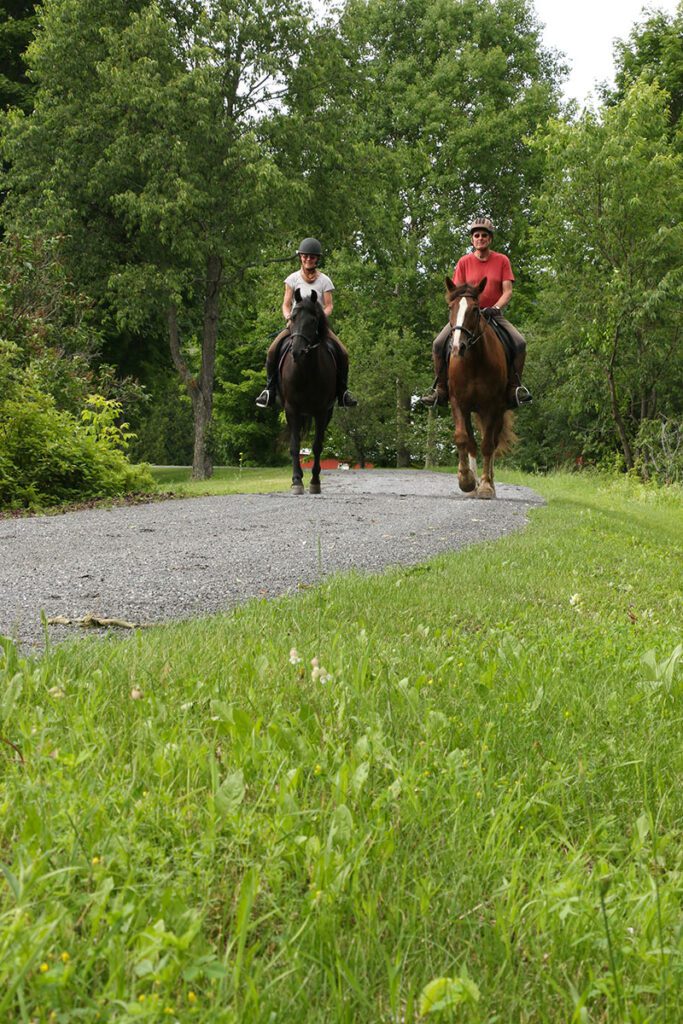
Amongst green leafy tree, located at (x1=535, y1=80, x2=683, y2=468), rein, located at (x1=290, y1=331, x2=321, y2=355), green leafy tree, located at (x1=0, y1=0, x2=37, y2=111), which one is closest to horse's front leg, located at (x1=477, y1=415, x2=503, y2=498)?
rein, located at (x1=290, y1=331, x2=321, y2=355)

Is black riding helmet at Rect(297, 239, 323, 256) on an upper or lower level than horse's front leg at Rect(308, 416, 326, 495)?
upper

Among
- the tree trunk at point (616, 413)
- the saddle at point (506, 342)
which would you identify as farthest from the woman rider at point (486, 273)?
the tree trunk at point (616, 413)

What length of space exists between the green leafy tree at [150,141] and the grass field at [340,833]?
23020 millimetres

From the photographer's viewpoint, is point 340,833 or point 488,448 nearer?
point 340,833

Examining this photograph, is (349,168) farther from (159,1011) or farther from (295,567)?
(159,1011)

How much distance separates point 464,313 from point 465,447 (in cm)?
241

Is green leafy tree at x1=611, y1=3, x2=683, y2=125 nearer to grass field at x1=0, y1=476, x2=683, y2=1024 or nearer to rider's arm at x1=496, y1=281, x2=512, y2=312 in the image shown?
rider's arm at x1=496, y1=281, x2=512, y2=312

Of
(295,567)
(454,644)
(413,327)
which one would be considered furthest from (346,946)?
(413,327)

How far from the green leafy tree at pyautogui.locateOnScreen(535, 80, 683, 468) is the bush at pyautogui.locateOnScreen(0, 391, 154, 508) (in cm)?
1735

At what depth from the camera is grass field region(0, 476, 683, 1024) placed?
1.49m

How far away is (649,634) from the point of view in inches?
164

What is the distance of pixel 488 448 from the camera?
1438 centimetres

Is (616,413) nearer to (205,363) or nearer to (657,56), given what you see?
(205,363)

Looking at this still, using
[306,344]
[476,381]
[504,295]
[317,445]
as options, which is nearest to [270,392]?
[317,445]
